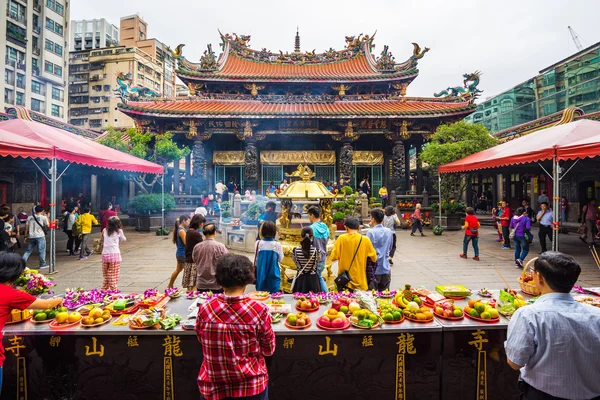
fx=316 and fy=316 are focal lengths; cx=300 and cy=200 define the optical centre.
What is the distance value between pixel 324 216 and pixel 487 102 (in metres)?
37.3

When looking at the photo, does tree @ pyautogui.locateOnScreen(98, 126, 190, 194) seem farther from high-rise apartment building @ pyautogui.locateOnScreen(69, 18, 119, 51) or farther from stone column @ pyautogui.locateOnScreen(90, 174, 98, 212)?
high-rise apartment building @ pyautogui.locateOnScreen(69, 18, 119, 51)

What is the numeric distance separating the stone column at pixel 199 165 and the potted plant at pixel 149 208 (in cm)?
268

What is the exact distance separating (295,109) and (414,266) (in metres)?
11.7

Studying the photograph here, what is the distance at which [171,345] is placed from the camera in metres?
2.70

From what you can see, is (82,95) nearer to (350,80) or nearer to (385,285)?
(350,80)

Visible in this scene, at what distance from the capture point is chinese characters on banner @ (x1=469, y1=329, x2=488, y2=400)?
2707 mm

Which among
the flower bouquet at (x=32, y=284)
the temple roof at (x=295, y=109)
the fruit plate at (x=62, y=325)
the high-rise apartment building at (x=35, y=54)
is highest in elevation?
the high-rise apartment building at (x=35, y=54)

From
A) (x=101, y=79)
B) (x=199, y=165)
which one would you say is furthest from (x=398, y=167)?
(x=101, y=79)

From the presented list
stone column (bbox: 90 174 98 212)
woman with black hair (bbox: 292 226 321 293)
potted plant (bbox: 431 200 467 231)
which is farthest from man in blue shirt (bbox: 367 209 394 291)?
stone column (bbox: 90 174 98 212)

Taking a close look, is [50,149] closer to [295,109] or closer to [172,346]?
[172,346]

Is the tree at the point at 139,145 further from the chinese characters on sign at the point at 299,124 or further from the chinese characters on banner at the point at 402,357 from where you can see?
the chinese characters on banner at the point at 402,357

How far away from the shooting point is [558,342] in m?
1.63

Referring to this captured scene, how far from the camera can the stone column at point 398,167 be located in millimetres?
16922

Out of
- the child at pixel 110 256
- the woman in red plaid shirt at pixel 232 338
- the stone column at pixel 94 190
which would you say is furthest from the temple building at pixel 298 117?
the woman in red plaid shirt at pixel 232 338
